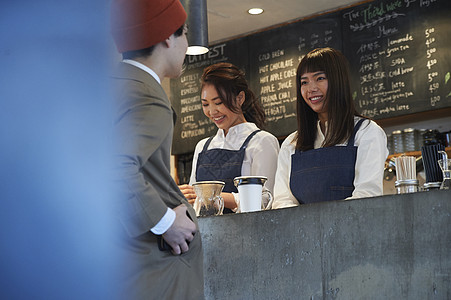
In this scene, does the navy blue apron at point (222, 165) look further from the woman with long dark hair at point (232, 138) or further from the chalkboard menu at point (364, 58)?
the chalkboard menu at point (364, 58)

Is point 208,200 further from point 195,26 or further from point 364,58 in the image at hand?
point 364,58

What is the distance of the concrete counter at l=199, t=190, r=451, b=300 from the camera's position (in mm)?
1242

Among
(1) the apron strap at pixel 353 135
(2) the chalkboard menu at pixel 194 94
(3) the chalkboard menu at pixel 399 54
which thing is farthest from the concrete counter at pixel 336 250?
(2) the chalkboard menu at pixel 194 94

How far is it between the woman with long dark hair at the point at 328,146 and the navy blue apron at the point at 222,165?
0.91ft

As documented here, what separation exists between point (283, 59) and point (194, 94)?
893 millimetres

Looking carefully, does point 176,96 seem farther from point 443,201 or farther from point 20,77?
point 20,77

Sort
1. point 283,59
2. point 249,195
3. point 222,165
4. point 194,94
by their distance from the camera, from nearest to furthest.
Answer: point 249,195, point 222,165, point 283,59, point 194,94

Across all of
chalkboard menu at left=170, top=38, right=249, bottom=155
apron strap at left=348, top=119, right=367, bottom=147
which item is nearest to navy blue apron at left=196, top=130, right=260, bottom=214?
apron strap at left=348, top=119, right=367, bottom=147

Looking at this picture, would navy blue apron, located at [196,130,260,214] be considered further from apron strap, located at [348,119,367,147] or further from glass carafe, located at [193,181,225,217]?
glass carafe, located at [193,181,225,217]

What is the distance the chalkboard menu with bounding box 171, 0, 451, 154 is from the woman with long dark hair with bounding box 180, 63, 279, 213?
1.42 m

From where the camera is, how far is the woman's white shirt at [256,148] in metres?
2.52

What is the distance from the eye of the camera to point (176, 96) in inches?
197

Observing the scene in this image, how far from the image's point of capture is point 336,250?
4.50 ft

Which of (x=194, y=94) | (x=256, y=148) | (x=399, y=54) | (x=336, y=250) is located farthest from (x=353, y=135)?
(x=194, y=94)
